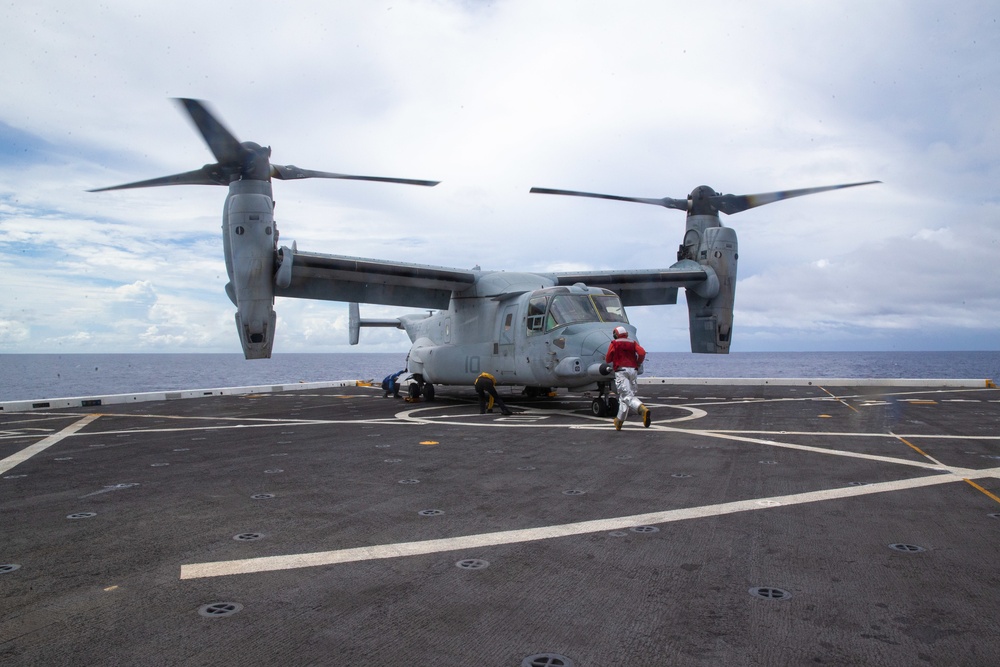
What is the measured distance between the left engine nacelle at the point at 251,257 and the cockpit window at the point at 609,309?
8.90 m

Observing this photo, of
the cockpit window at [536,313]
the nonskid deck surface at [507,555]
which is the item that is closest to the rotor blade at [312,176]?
the cockpit window at [536,313]

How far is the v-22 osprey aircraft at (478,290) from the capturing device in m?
15.3

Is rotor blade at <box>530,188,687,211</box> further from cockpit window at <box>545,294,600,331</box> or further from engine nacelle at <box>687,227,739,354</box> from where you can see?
cockpit window at <box>545,294,600,331</box>

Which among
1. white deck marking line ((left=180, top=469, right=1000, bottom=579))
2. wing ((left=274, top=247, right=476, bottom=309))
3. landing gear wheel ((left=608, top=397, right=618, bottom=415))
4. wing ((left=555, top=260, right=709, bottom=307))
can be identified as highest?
wing ((left=555, top=260, right=709, bottom=307))

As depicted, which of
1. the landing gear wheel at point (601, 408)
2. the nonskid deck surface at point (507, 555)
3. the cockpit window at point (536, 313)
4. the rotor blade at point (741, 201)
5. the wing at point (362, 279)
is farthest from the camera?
the rotor blade at point (741, 201)

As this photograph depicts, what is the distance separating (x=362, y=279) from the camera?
63.5 ft

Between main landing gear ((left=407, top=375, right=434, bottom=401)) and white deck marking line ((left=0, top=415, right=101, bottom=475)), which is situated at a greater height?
main landing gear ((left=407, top=375, right=434, bottom=401))

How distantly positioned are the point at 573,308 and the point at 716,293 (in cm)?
858

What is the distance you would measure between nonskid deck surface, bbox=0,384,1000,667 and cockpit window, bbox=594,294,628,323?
587cm

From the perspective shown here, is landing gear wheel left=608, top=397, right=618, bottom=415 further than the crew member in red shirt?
Yes

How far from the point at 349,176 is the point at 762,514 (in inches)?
605

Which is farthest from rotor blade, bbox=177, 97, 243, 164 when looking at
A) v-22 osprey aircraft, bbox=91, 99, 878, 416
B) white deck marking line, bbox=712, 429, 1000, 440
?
white deck marking line, bbox=712, 429, 1000, 440

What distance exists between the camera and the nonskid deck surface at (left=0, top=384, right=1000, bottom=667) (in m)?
3.05

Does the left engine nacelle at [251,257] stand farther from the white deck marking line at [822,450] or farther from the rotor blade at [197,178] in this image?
the white deck marking line at [822,450]
